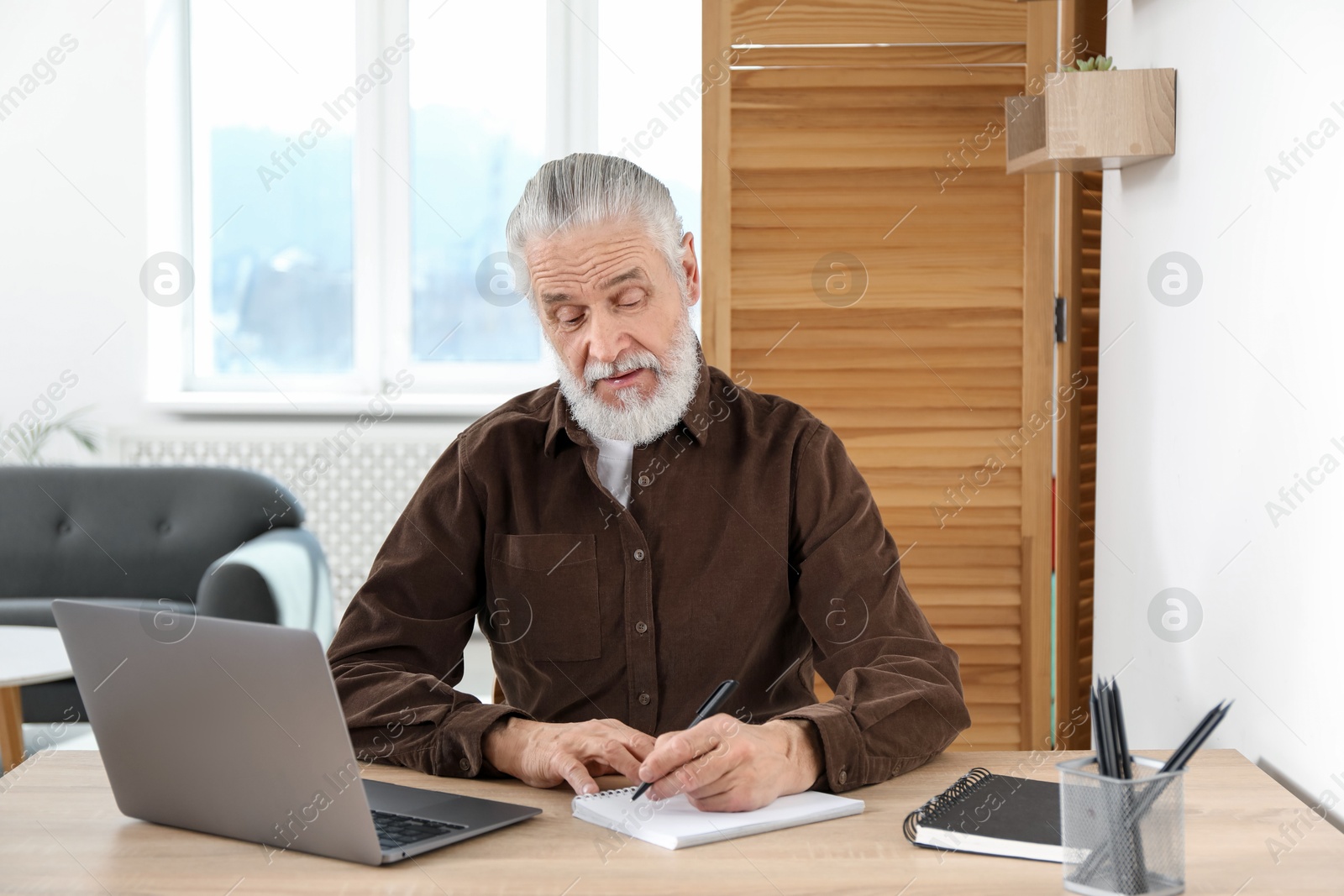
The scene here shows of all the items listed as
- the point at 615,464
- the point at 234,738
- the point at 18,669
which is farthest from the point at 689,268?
the point at 18,669

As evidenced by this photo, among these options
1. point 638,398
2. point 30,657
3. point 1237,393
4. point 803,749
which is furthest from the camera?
point 30,657

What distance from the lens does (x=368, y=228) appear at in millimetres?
4688

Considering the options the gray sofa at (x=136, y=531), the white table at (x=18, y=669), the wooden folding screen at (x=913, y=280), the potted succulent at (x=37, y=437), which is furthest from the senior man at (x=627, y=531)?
the potted succulent at (x=37, y=437)

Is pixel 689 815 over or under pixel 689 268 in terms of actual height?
under

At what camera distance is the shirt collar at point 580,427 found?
5.38 ft

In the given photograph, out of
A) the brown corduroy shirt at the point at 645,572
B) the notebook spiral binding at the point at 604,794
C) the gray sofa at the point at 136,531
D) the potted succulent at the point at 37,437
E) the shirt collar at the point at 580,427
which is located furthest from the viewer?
the potted succulent at the point at 37,437

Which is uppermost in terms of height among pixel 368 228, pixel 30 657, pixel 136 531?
pixel 368 228

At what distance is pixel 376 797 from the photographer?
3.83 ft

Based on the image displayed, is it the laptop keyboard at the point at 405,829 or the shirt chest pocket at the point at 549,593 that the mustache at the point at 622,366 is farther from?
the laptop keyboard at the point at 405,829

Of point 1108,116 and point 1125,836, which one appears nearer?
point 1125,836

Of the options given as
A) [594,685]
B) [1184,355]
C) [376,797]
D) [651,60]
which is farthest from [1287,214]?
[651,60]

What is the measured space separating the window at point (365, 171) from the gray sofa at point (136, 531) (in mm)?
1009

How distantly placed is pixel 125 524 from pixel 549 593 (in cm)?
249

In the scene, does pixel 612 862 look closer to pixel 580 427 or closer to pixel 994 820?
pixel 994 820
